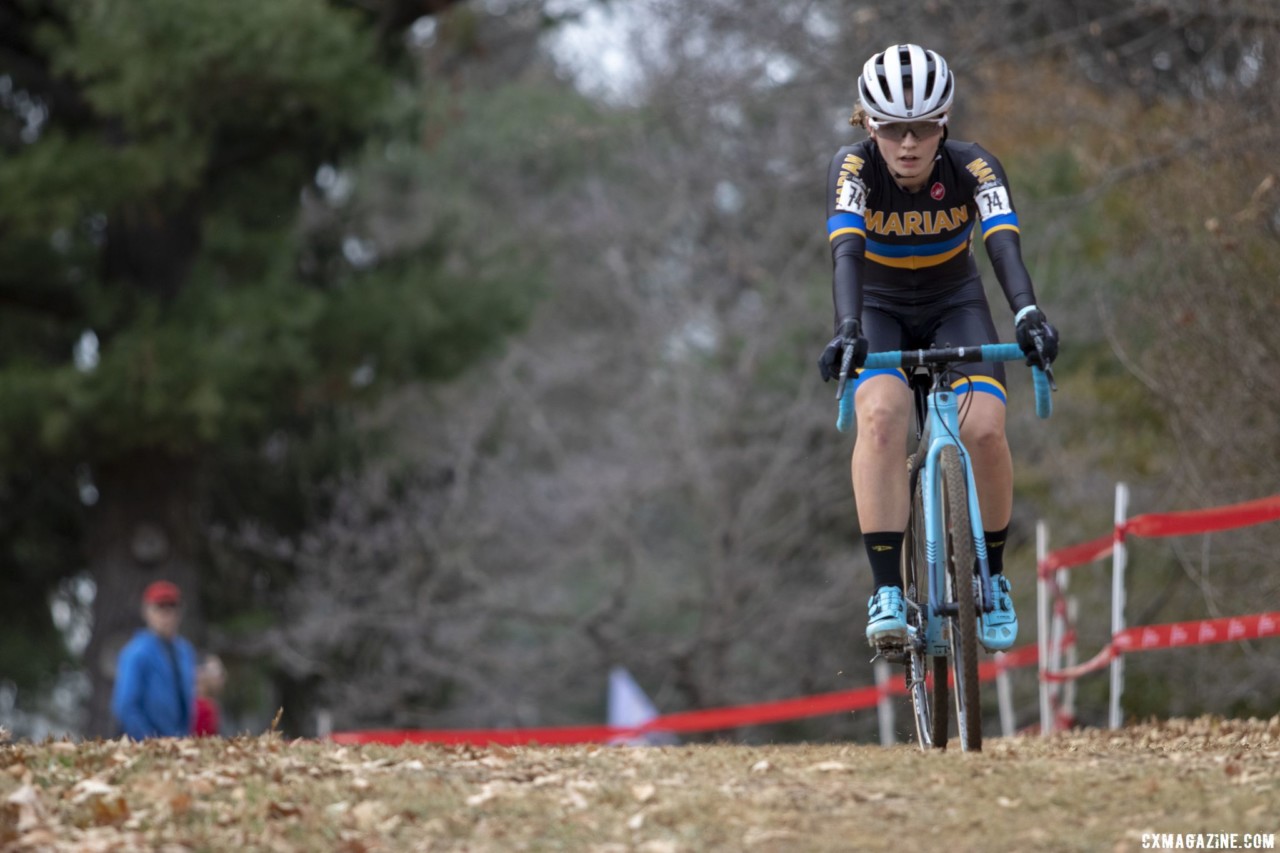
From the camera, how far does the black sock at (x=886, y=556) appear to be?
7.06 metres

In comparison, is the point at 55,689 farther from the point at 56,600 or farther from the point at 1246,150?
the point at 1246,150

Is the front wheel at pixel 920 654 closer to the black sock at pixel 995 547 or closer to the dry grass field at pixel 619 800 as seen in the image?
the black sock at pixel 995 547

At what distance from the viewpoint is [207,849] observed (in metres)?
5.31

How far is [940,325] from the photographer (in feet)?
24.3

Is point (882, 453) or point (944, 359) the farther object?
point (882, 453)

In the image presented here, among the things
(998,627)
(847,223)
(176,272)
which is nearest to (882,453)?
(998,627)

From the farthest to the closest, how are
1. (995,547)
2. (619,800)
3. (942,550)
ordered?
(995,547) < (942,550) < (619,800)

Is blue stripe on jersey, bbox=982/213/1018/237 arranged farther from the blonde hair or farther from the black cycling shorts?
the blonde hair

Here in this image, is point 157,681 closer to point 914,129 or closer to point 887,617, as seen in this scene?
point 887,617

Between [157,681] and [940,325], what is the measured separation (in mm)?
6233

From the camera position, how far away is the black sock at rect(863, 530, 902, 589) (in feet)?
23.2

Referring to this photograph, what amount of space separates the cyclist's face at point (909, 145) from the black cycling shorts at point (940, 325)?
57cm

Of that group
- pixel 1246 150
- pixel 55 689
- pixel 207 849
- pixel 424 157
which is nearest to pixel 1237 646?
pixel 1246 150

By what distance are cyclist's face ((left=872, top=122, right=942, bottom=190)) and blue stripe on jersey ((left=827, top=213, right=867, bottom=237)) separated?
0.26 m
